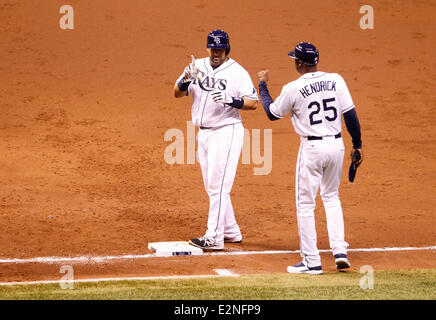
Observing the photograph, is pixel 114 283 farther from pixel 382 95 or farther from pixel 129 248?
pixel 382 95

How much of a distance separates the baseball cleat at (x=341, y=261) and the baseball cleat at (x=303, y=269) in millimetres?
211

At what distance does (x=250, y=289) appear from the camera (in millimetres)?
5902

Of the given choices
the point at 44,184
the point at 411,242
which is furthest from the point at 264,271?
the point at 44,184

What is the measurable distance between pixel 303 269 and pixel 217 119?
5.92 feet

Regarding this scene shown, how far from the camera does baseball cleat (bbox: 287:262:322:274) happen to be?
21.6 ft

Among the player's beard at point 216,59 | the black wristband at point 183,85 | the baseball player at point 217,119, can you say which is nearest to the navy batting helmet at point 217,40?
the baseball player at point 217,119

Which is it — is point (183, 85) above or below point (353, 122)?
above
